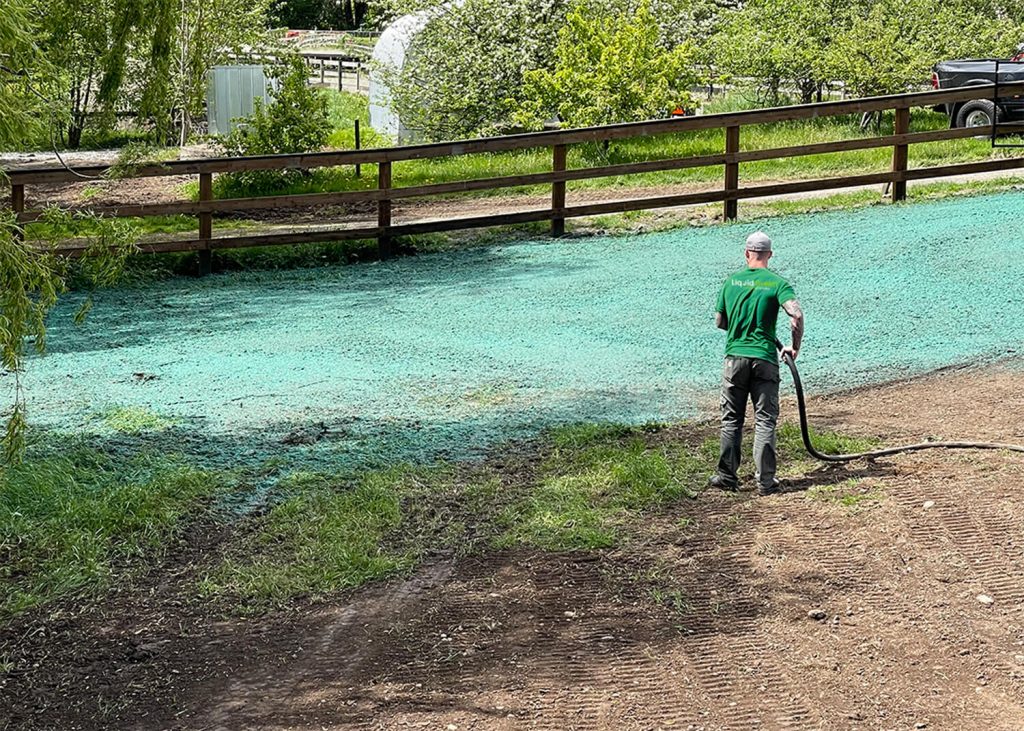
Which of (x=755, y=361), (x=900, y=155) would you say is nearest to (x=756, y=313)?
(x=755, y=361)

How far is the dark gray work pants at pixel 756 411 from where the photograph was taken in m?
7.01

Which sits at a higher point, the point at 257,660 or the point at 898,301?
the point at 898,301

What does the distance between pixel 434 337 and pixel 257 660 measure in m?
5.61

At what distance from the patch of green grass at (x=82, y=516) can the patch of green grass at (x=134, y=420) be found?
569 mm

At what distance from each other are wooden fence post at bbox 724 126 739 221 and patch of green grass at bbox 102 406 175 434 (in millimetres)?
8015

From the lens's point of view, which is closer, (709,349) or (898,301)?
(709,349)

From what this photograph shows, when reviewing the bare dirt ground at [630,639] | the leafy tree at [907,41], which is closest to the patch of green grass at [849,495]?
the bare dirt ground at [630,639]

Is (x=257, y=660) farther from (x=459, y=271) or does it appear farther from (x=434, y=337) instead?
(x=459, y=271)

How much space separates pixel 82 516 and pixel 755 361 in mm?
3445

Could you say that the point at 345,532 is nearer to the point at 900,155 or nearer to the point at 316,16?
the point at 900,155

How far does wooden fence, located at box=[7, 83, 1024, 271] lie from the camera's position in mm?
13609

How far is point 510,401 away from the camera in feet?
29.4

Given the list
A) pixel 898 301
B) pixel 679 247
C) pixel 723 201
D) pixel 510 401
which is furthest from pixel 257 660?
pixel 723 201

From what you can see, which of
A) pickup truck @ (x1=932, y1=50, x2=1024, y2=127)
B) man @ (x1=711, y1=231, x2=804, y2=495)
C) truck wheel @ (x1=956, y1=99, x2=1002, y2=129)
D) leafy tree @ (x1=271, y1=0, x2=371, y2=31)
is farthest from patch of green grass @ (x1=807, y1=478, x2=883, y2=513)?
leafy tree @ (x1=271, y1=0, x2=371, y2=31)
